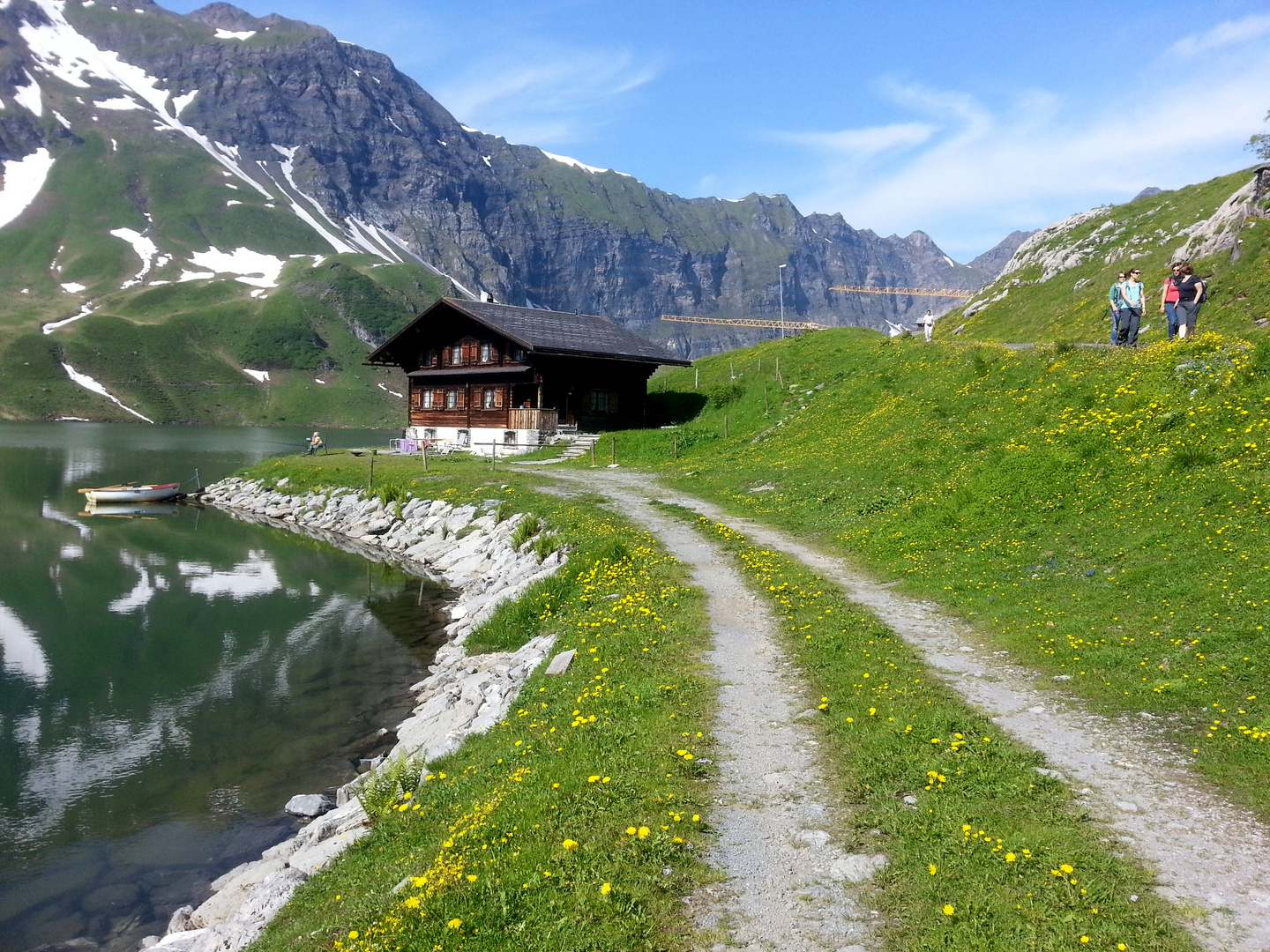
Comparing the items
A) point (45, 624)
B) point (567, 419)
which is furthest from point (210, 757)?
point (567, 419)

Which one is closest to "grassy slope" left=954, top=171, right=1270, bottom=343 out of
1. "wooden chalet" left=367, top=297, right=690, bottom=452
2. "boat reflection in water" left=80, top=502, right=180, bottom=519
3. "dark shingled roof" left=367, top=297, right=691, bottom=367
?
"dark shingled roof" left=367, top=297, right=691, bottom=367

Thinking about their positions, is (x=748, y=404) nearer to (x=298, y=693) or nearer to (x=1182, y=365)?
(x=1182, y=365)

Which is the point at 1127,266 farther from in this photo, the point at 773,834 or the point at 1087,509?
the point at 773,834

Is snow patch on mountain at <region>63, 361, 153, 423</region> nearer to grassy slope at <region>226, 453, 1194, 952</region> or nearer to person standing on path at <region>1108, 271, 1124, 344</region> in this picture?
person standing on path at <region>1108, 271, 1124, 344</region>

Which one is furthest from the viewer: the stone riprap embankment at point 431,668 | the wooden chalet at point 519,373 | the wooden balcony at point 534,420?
the wooden chalet at point 519,373

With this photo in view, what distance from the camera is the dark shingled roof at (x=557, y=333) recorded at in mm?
53531

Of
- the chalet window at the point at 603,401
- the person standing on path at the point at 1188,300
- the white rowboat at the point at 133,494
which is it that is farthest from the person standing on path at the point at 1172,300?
the white rowboat at the point at 133,494

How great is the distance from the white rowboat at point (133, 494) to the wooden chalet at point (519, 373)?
17974 mm

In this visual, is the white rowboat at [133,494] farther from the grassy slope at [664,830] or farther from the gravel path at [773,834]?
the gravel path at [773,834]

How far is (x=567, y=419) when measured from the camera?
56.3 metres

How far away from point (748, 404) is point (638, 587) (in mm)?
32488

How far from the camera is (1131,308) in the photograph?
85.8 feet

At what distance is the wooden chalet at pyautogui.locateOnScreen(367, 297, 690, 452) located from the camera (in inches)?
2138

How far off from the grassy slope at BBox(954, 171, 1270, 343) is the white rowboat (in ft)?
183
